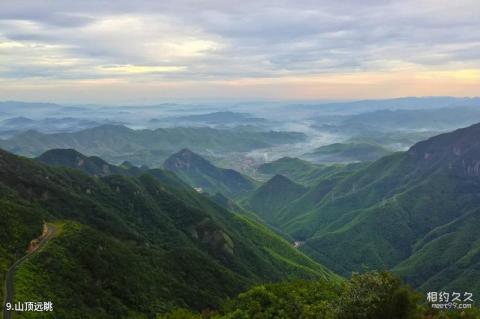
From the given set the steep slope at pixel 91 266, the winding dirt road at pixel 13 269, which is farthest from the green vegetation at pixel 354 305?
the steep slope at pixel 91 266

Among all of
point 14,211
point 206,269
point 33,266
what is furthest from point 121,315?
point 206,269

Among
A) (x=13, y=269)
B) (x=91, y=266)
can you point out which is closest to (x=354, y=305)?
(x=13, y=269)

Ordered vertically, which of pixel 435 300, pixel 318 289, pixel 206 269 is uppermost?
pixel 435 300

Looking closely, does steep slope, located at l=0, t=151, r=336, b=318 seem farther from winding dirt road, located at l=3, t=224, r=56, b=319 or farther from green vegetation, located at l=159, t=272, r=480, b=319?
green vegetation, located at l=159, t=272, r=480, b=319

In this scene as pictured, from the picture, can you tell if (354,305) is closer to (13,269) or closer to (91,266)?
(13,269)

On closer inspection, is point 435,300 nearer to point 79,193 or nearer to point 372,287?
point 372,287

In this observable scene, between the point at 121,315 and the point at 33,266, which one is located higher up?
the point at 33,266
